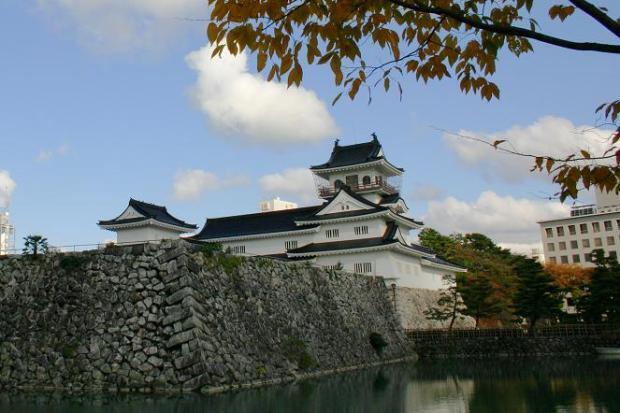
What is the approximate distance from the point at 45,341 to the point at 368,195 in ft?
68.5

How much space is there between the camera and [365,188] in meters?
32.5

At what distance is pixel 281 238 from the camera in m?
31.4

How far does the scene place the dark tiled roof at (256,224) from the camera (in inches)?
1242

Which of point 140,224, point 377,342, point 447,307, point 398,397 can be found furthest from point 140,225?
point 398,397

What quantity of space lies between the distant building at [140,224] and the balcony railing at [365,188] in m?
8.53

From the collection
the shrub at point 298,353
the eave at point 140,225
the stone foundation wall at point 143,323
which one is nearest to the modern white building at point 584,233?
the eave at point 140,225

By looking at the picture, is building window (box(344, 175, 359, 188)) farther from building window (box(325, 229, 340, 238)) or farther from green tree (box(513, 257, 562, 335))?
green tree (box(513, 257, 562, 335))

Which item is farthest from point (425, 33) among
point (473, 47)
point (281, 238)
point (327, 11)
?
point (281, 238)

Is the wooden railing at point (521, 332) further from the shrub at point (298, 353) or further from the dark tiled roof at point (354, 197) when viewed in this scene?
the shrub at point (298, 353)

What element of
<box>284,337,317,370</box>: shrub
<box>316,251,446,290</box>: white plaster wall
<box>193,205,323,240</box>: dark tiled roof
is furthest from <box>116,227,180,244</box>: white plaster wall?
<box>284,337,317,370</box>: shrub

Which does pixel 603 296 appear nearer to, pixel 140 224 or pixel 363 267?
pixel 363 267

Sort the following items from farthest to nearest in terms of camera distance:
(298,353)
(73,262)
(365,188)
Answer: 1. (365,188)
2. (298,353)
3. (73,262)

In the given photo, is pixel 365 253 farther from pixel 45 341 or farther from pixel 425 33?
pixel 425 33

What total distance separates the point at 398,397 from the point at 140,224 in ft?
65.8
